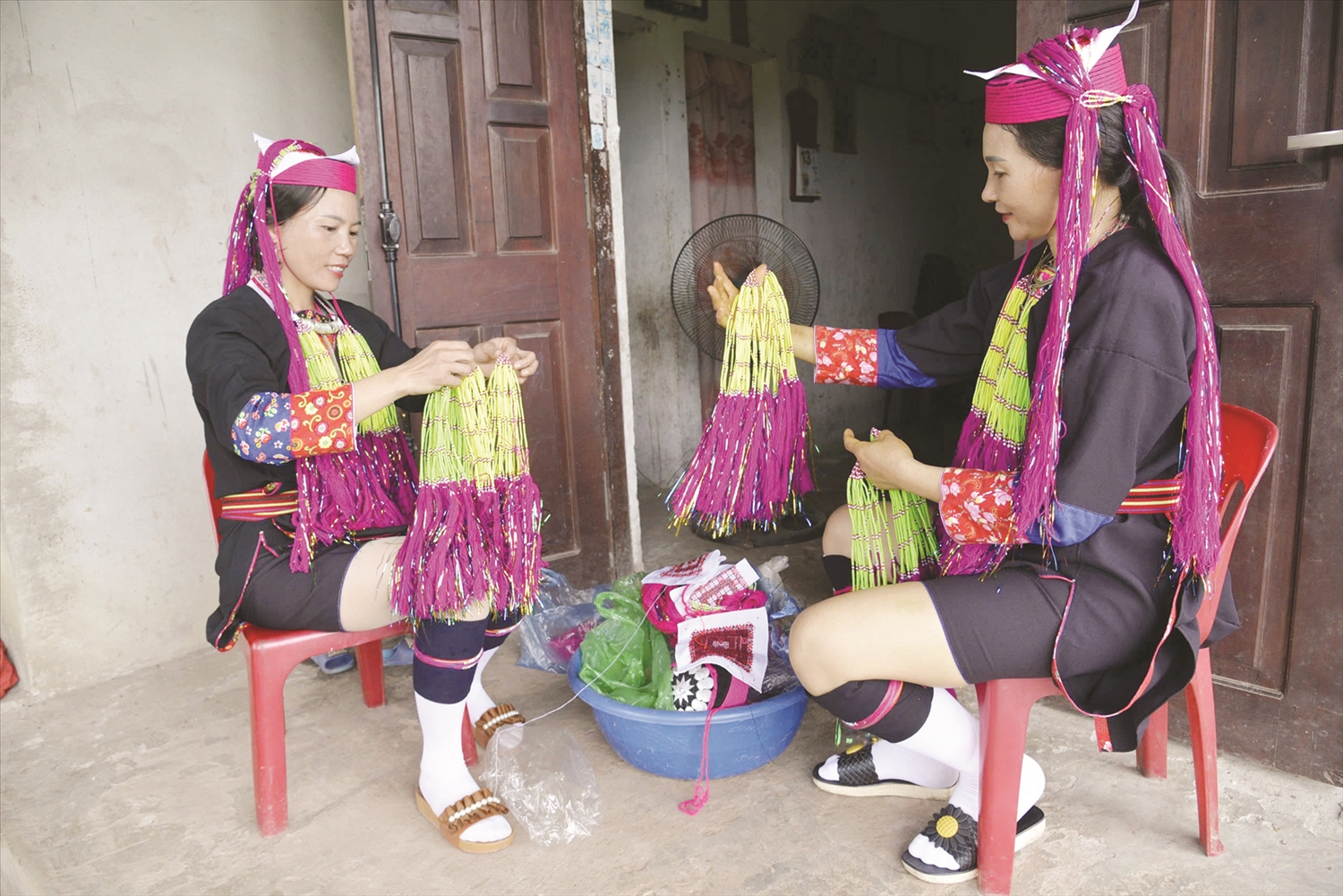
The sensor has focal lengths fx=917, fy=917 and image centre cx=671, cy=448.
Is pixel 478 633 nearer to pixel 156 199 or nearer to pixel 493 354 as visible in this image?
pixel 493 354

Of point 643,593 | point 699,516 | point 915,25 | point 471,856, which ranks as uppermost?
point 915,25

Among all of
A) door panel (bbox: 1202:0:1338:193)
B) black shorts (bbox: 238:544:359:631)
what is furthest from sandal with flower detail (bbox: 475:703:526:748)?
door panel (bbox: 1202:0:1338:193)

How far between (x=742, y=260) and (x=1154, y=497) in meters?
2.42

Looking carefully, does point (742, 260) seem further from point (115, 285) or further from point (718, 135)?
point (115, 285)

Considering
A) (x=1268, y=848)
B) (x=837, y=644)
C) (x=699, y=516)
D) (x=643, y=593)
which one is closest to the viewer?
(x=837, y=644)

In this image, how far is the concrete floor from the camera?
1806 mm

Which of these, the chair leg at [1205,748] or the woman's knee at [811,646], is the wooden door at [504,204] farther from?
the chair leg at [1205,748]

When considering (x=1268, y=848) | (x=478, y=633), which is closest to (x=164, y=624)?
(x=478, y=633)

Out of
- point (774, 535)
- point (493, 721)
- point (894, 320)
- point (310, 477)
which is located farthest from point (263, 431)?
point (894, 320)

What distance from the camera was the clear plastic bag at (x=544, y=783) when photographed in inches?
78.2

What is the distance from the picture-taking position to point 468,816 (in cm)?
195

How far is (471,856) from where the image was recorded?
192 cm

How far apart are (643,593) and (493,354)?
67cm

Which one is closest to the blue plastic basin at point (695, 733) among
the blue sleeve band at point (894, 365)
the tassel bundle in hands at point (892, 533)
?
the tassel bundle in hands at point (892, 533)
